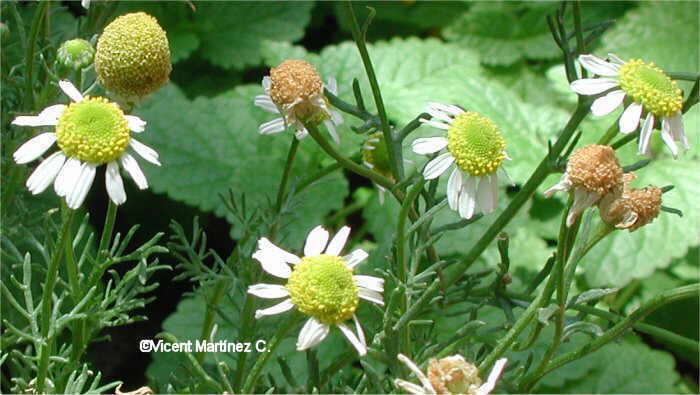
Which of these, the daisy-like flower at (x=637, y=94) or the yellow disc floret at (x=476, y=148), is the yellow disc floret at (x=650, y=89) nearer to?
the daisy-like flower at (x=637, y=94)

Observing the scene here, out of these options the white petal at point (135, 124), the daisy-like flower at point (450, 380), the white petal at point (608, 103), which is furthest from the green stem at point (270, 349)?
the white petal at point (608, 103)

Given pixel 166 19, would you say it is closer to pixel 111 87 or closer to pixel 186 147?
pixel 186 147

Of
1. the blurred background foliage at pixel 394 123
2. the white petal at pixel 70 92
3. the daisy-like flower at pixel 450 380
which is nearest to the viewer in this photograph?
the daisy-like flower at pixel 450 380

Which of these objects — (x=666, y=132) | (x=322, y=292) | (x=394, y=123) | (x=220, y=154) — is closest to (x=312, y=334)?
(x=322, y=292)

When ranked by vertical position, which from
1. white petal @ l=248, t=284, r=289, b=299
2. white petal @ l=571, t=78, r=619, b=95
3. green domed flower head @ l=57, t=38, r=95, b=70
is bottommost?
white petal @ l=248, t=284, r=289, b=299

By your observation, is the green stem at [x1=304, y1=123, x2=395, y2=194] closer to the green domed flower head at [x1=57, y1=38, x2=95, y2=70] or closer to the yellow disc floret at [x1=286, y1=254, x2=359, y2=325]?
the yellow disc floret at [x1=286, y1=254, x2=359, y2=325]

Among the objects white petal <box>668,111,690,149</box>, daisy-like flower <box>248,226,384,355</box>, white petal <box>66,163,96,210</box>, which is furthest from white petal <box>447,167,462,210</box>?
white petal <box>66,163,96,210</box>

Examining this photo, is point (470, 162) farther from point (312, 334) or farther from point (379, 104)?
point (312, 334)
